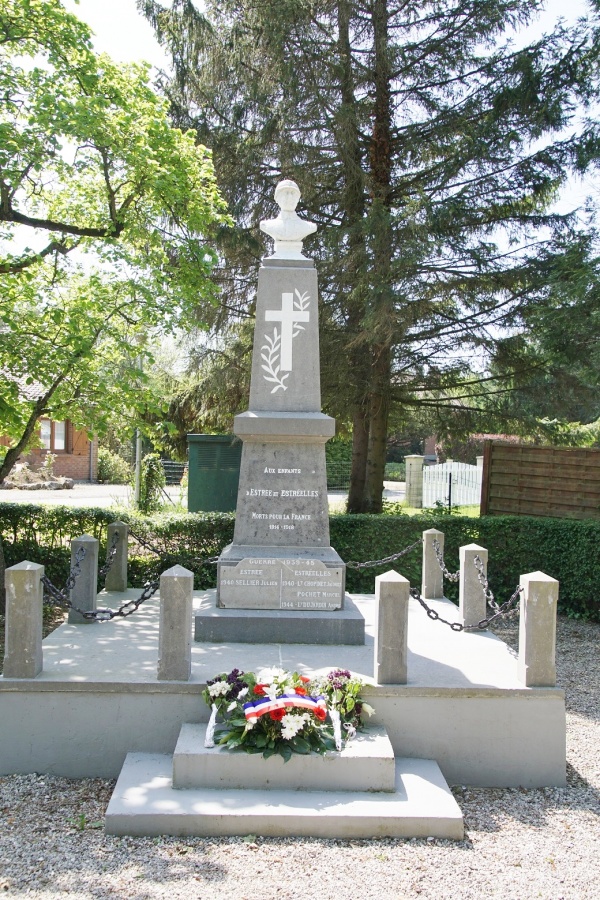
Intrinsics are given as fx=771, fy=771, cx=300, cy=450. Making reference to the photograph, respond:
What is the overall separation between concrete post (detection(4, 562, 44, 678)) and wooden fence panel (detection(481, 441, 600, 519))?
26.9ft

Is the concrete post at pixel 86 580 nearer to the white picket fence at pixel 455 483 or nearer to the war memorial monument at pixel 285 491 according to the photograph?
the war memorial monument at pixel 285 491

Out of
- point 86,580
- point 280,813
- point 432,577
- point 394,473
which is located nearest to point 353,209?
point 432,577

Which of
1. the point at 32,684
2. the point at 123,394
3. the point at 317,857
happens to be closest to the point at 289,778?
the point at 317,857

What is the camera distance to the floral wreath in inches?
184

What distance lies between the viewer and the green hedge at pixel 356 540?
10.2m

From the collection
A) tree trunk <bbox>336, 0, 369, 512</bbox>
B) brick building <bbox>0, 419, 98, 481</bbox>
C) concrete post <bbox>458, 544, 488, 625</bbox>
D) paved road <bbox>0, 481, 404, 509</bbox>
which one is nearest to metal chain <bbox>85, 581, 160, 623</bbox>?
concrete post <bbox>458, 544, 488, 625</bbox>

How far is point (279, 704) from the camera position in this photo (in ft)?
15.5

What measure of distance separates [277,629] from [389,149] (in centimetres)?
896

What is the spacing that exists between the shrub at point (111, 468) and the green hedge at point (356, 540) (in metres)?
20.6

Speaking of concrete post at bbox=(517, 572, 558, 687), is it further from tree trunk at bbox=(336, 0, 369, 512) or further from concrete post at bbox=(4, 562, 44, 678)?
tree trunk at bbox=(336, 0, 369, 512)

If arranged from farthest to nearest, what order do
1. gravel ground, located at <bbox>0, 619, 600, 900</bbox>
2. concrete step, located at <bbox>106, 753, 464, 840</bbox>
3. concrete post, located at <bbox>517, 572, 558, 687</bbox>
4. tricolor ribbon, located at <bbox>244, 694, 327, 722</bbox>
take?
concrete post, located at <bbox>517, 572, 558, 687</bbox> < tricolor ribbon, located at <bbox>244, 694, 327, 722</bbox> < concrete step, located at <bbox>106, 753, 464, 840</bbox> < gravel ground, located at <bbox>0, 619, 600, 900</bbox>

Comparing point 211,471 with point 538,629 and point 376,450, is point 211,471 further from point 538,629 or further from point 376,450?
point 538,629

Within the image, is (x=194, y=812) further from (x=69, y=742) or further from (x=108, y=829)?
(x=69, y=742)

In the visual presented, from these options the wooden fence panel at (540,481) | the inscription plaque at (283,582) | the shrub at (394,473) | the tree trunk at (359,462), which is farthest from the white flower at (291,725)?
the shrub at (394,473)
